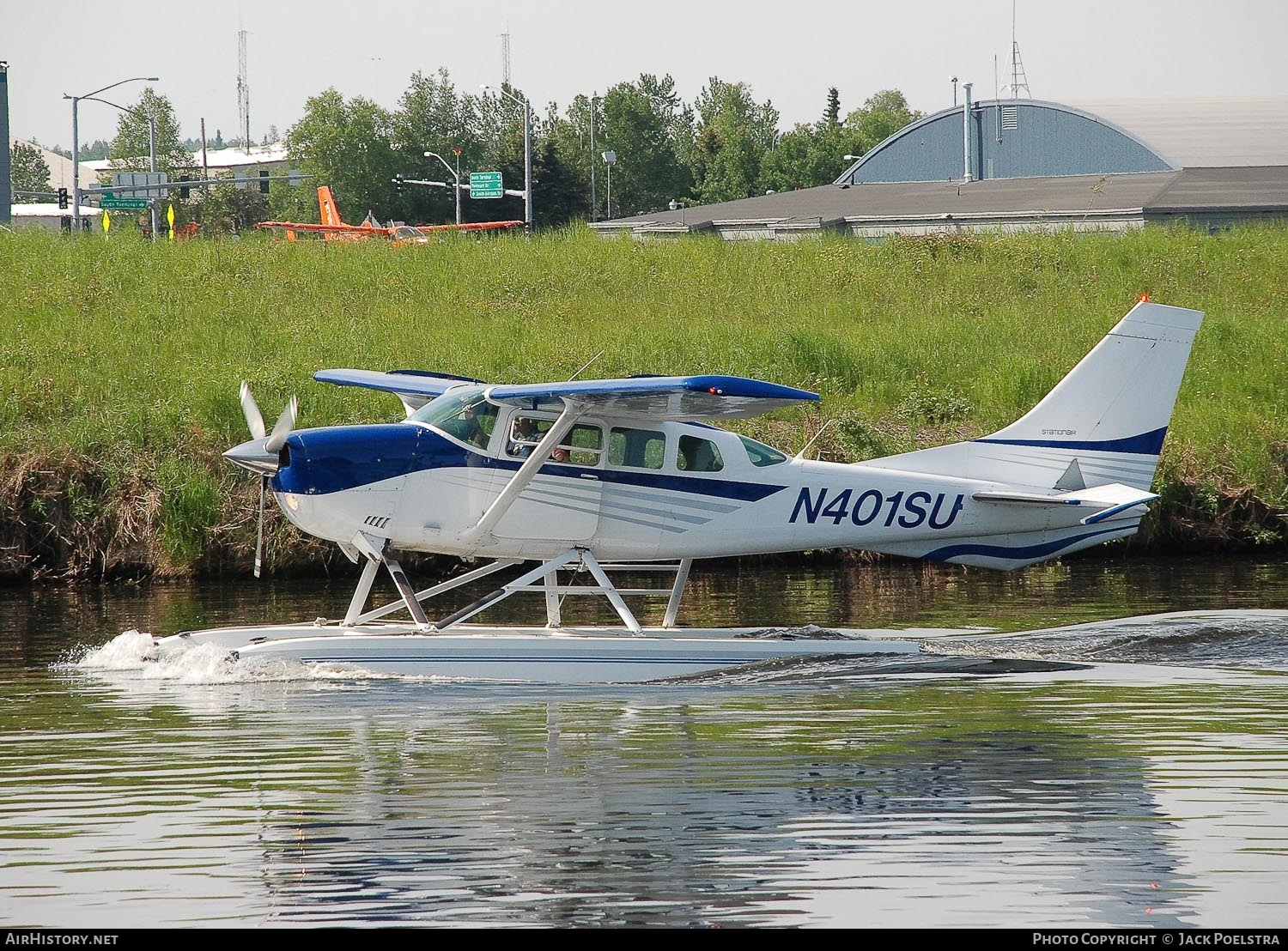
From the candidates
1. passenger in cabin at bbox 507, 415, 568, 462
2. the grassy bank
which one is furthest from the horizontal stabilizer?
the grassy bank

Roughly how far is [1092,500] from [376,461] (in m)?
5.33

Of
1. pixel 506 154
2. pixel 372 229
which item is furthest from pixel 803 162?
pixel 372 229

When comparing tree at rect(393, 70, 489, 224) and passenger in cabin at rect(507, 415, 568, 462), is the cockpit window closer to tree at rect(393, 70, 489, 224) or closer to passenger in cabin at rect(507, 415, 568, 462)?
passenger in cabin at rect(507, 415, 568, 462)

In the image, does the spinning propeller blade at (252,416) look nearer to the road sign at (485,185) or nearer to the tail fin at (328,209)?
the road sign at (485,185)

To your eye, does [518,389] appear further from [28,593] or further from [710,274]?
[710,274]

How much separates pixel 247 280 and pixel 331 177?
2147 inches

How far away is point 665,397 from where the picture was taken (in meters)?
9.76

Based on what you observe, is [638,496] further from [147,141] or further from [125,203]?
[147,141]

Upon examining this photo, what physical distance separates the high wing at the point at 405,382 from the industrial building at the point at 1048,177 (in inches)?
810

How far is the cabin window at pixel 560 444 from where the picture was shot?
10.4 meters

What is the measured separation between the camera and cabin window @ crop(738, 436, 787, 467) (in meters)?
11.0

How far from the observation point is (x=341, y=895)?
5727 millimetres

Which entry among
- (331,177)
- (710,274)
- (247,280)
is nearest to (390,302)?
(247,280)

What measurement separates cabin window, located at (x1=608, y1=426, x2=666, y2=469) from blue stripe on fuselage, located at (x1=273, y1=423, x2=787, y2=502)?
0.07 m
